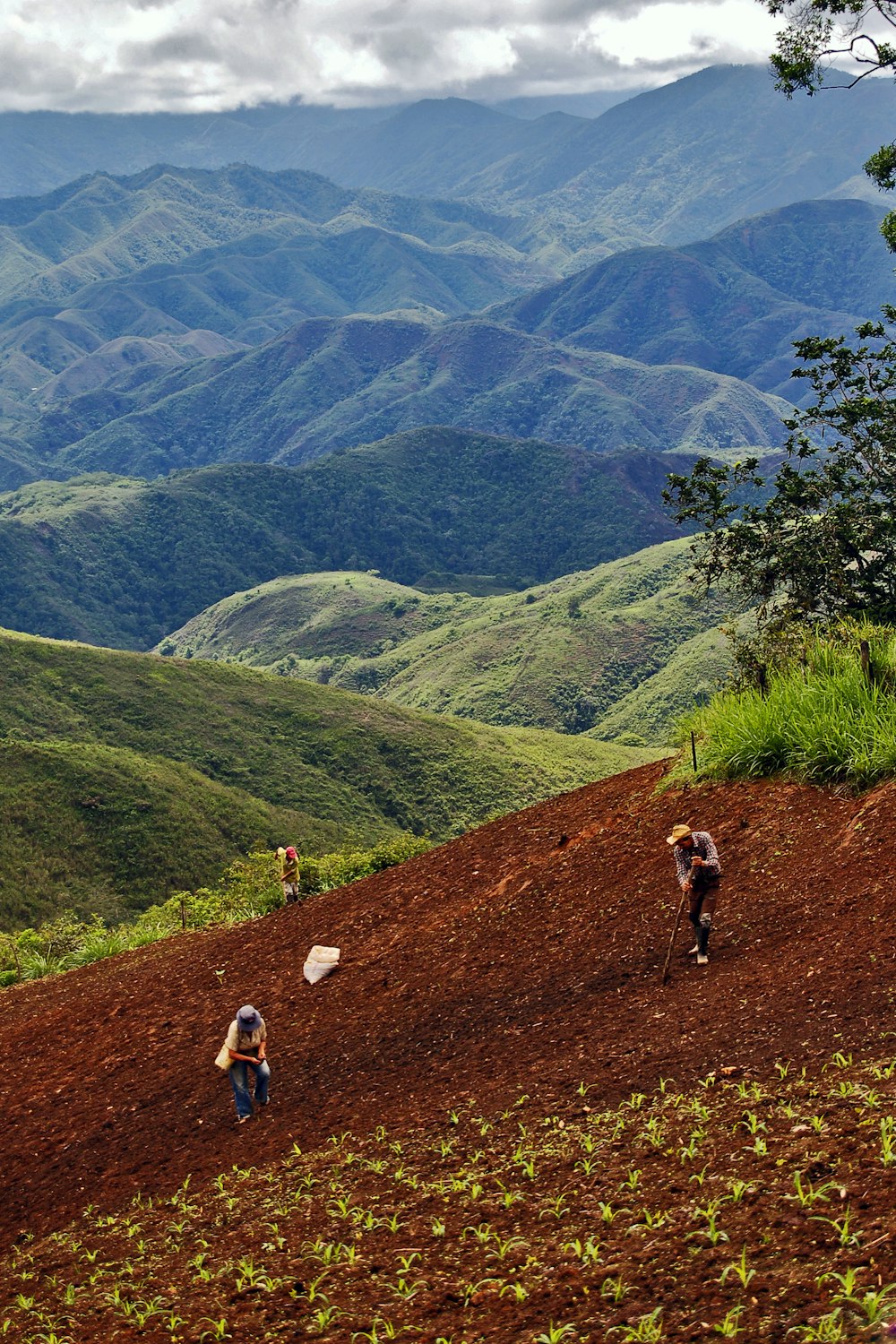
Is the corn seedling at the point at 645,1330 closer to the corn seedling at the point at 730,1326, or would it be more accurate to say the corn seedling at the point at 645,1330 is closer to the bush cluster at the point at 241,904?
the corn seedling at the point at 730,1326

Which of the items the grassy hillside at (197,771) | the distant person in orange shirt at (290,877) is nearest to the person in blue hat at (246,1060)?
the distant person in orange shirt at (290,877)

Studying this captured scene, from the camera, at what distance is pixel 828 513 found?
1003 inches

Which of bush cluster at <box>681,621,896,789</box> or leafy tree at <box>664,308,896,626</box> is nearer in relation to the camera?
bush cluster at <box>681,621,896,789</box>

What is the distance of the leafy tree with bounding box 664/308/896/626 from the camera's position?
2498 centimetres

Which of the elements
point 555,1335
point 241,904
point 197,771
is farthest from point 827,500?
point 197,771

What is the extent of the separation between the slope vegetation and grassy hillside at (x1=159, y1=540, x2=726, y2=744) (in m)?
87.3

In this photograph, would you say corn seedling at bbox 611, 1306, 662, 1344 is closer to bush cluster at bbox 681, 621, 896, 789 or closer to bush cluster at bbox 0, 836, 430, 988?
bush cluster at bbox 681, 621, 896, 789

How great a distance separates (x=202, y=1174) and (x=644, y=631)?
419ft

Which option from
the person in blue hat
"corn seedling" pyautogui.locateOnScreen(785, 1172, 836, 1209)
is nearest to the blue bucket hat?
the person in blue hat

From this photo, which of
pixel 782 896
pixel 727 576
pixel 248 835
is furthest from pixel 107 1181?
pixel 248 835

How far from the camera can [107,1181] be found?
10891 mm

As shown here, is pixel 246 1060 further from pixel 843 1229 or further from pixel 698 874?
pixel 843 1229

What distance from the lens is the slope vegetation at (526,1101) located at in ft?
22.3

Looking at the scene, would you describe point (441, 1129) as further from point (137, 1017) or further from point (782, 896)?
point (137, 1017)
